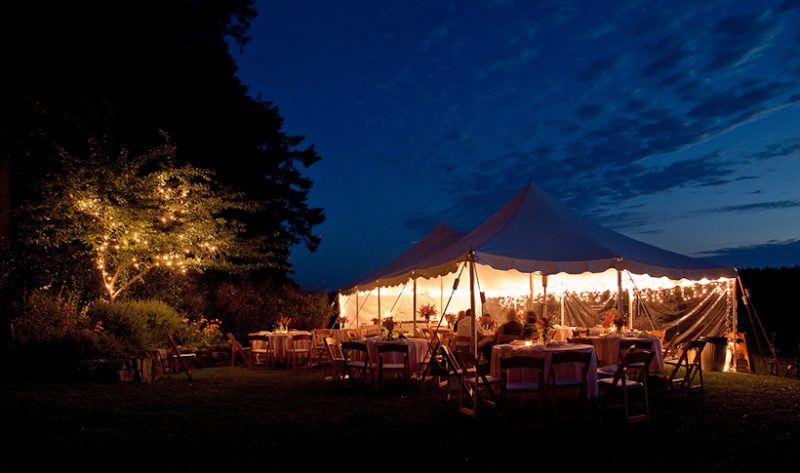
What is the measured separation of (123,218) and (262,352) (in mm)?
3842

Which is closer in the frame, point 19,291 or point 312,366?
point 19,291

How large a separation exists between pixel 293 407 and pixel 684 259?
7376 mm

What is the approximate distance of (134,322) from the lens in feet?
33.3

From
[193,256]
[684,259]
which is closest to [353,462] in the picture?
[684,259]

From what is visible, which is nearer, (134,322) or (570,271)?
(570,271)

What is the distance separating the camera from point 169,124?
59.8 feet

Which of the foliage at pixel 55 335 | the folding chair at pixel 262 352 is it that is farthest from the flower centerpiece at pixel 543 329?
the foliage at pixel 55 335

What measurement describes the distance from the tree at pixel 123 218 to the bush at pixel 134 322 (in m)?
1.40

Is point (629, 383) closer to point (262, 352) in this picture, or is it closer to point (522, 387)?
point (522, 387)

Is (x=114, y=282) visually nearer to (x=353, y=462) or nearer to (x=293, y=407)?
(x=293, y=407)

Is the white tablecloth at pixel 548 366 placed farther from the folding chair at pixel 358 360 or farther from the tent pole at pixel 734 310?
the tent pole at pixel 734 310

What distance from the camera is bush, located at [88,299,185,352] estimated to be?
10.0 m

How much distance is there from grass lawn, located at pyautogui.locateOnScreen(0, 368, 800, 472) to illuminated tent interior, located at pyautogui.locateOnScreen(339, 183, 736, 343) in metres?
2.27

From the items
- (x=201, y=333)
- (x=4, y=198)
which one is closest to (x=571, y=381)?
(x=201, y=333)
